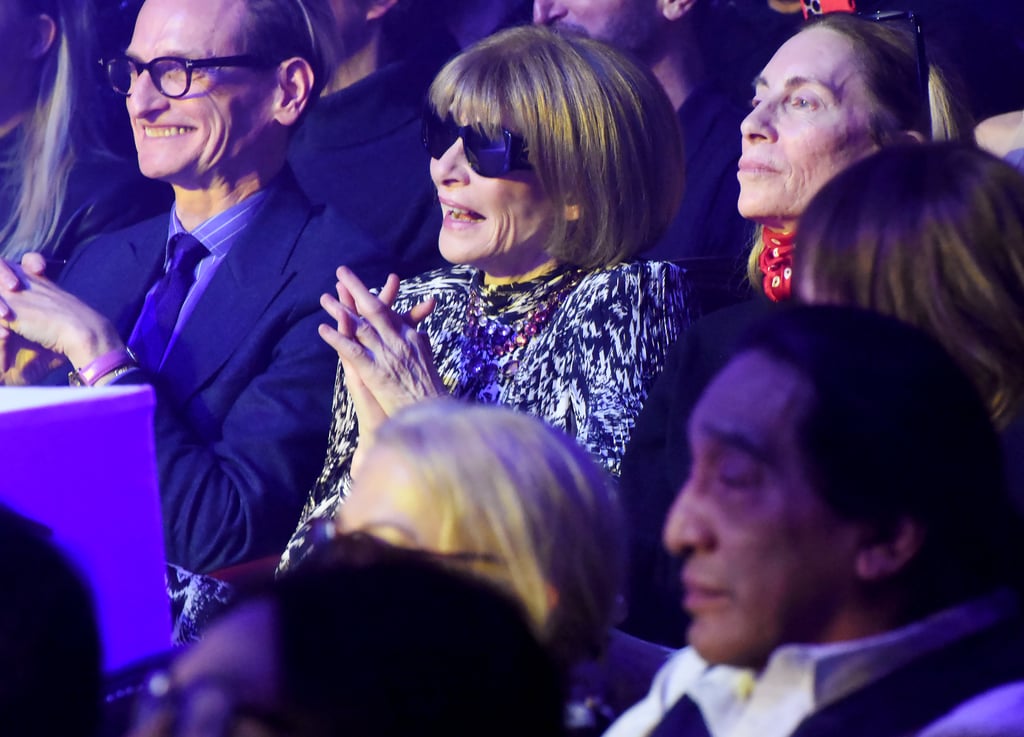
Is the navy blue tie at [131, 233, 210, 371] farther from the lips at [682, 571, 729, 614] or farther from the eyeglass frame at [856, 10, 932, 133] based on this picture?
the lips at [682, 571, 729, 614]

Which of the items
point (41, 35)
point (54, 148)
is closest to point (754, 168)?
point (54, 148)

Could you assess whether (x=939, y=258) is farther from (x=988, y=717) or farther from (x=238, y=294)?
(x=238, y=294)

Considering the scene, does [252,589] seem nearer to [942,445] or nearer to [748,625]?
[748,625]

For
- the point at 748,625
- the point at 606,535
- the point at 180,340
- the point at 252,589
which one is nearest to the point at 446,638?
the point at 252,589

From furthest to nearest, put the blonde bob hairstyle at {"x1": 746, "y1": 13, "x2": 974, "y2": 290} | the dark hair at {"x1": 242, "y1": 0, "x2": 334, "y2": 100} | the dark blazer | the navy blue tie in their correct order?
the dark hair at {"x1": 242, "y1": 0, "x2": 334, "y2": 100}
the navy blue tie
the dark blazer
the blonde bob hairstyle at {"x1": 746, "y1": 13, "x2": 974, "y2": 290}

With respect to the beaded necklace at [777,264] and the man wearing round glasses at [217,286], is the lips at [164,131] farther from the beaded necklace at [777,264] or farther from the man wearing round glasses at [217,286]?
the beaded necklace at [777,264]

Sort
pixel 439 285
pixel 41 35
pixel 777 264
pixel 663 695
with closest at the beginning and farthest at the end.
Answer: pixel 663 695
pixel 777 264
pixel 439 285
pixel 41 35

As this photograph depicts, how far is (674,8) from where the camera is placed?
341 cm

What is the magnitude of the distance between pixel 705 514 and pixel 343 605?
1.97 ft

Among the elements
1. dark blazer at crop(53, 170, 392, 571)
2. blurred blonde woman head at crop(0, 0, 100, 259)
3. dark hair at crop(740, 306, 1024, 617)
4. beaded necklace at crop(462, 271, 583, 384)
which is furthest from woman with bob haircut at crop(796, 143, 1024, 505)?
blurred blonde woman head at crop(0, 0, 100, 259)

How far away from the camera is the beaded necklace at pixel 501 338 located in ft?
8.57

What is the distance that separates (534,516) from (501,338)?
1.21 metres

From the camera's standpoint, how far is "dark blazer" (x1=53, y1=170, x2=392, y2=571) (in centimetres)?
278

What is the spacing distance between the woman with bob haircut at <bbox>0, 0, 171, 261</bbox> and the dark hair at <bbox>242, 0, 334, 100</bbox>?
1.86ft
